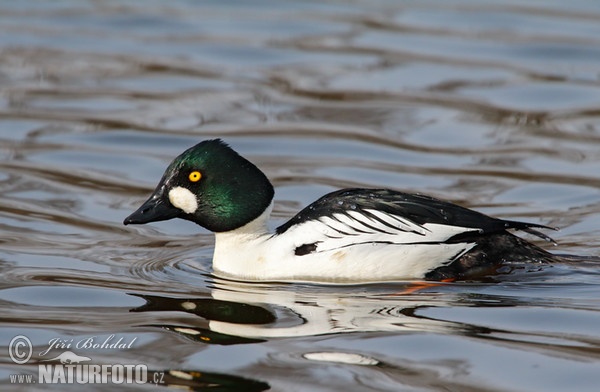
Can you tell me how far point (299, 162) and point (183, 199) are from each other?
3.08 meters

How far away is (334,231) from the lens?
693 cm

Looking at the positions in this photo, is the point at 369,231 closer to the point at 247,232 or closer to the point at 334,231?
the point at 334,231

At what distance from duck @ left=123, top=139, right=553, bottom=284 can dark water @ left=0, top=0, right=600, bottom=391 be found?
138 millimetres

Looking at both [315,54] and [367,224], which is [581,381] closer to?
[367,224]

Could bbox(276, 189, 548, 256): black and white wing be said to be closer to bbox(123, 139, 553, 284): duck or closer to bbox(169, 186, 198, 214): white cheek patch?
bbox(123, 139, 553, 284): duck

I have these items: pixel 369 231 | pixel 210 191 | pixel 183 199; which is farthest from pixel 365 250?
pixel 183 199

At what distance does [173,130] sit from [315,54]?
10.1 feet

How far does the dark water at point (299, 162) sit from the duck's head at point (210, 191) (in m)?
0.36

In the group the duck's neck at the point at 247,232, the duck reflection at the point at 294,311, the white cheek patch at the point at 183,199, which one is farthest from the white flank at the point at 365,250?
the white cheek patch at the point at 183,199

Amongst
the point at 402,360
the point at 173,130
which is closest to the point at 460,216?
the point at 402,360
